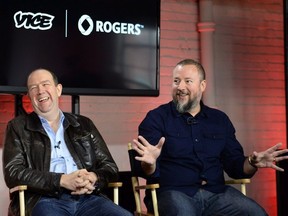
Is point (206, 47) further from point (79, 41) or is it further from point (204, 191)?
point (204, 191)

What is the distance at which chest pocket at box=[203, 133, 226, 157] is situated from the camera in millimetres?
3848

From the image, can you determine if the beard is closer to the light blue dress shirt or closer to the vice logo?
the light blue dress shirt

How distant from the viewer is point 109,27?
448 centimetres

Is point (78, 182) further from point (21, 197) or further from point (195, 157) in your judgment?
point (195, 157)

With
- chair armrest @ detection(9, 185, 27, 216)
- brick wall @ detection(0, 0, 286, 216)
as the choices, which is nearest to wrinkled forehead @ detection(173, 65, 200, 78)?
chair armrest @ detection(9, 185, 27, 216)

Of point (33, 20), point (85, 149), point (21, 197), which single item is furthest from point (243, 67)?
point (21, 197)

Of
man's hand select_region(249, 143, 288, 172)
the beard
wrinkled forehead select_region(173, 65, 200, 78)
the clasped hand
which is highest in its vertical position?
wrinkled forehead select_region(173, 65, 200, 78)

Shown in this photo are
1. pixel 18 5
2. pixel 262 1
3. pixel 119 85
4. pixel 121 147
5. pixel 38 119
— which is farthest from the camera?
pixel 262 1

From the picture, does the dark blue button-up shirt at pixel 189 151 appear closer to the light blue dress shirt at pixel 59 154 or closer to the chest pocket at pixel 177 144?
the chest pocket at pixel 177 144

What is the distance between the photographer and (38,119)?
369 centimetres

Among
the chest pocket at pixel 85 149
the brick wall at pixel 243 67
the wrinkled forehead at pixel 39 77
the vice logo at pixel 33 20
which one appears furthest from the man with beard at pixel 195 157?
the brick wall at pixel 243 67

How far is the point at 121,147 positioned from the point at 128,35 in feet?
3.61

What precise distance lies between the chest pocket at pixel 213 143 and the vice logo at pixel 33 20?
1.37 meters

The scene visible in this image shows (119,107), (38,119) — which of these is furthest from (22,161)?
(119,107)
